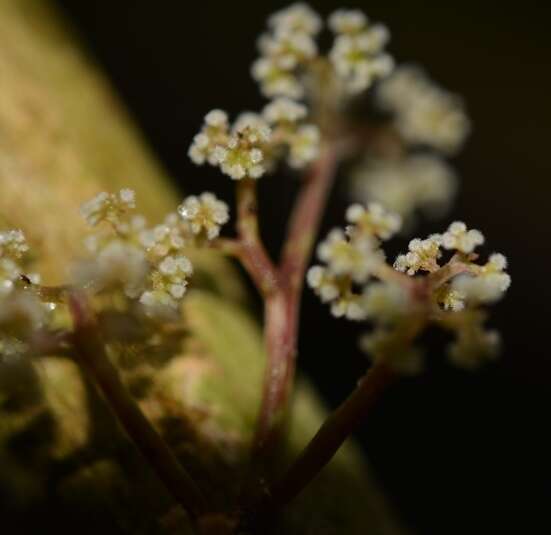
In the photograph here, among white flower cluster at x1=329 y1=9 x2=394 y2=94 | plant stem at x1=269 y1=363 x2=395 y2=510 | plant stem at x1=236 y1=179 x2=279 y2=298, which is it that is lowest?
plant stem at x1=269 y1=363 x2=395 y2=510

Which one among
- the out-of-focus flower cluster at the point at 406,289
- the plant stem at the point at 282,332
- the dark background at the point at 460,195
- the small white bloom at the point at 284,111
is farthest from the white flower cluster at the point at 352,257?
the dark background at the point at 460,195

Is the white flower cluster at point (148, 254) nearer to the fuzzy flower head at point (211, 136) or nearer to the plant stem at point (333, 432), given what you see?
the fuzzy flower head at point (211, 136)

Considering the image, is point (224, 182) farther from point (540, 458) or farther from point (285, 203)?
point (540, 458)

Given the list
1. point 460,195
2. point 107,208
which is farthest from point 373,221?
point 460,195

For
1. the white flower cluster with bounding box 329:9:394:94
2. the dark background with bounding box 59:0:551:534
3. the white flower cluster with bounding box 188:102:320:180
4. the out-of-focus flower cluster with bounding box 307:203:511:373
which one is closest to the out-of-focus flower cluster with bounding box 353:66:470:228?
the white flower cluster with bounding box 329:9:394:94

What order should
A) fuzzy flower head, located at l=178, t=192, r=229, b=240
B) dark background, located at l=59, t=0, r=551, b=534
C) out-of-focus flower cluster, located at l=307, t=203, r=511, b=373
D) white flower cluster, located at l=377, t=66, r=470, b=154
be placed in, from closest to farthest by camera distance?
1. out-of-focus flower cluster, located at l=307, t=203, r=511, b=373
2. fuzzy flower head, located at l=178, t=192, r=229, b=240
3. white flower cluster, located at l=377, t=66, r=470, b=154
4. dark background, located at l=59, t=0, r=551, b=534

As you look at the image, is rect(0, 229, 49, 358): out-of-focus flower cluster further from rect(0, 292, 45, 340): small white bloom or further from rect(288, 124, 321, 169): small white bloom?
rect(288, 124, 321, 169): small white bloom

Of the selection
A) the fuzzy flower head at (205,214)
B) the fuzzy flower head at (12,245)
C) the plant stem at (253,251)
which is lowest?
the plant stem at (253,251)

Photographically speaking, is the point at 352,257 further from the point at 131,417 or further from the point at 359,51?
the point at 359,51
